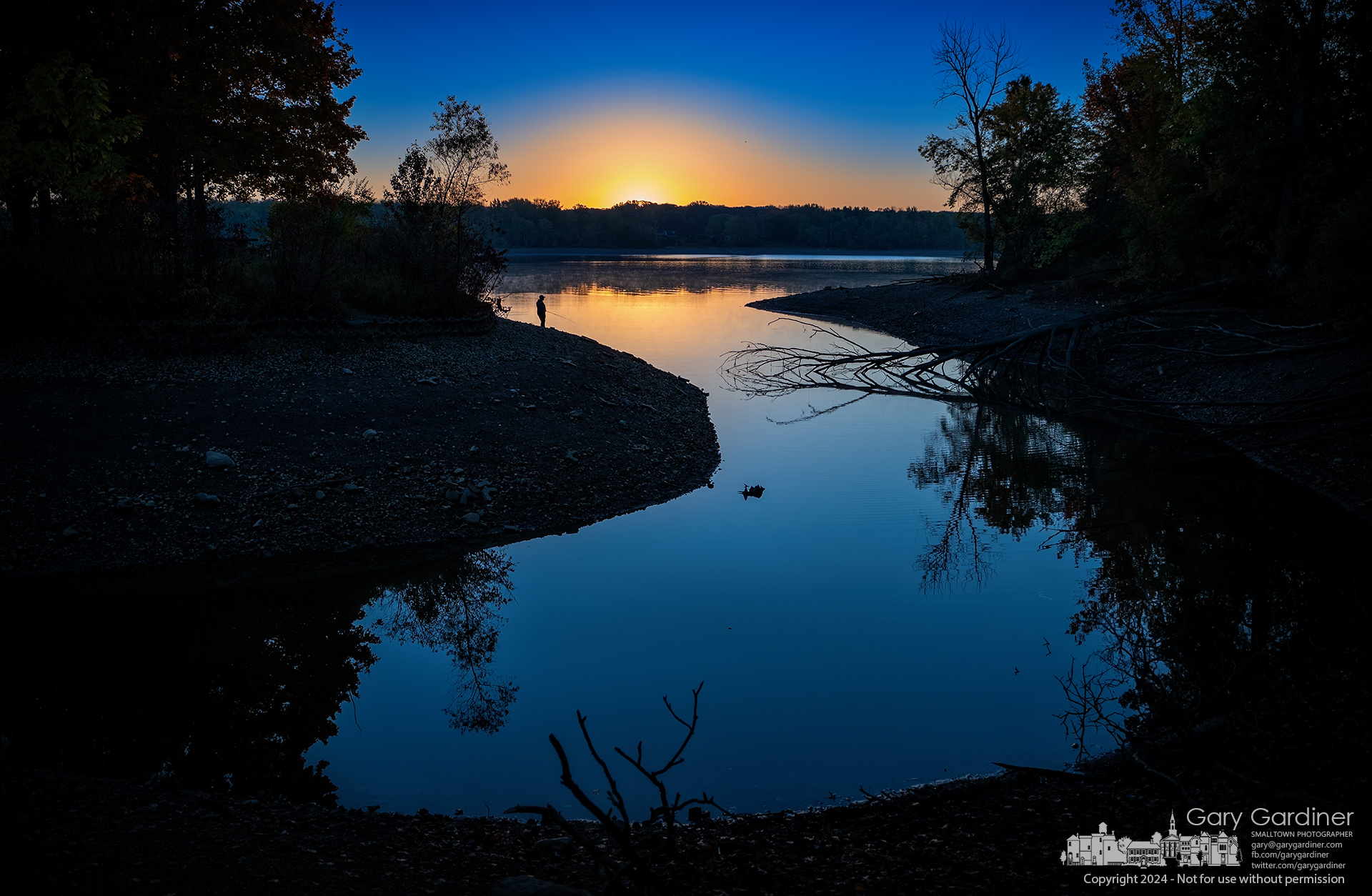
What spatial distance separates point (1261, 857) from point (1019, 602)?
19.1 feet

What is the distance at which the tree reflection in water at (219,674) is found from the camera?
632cm

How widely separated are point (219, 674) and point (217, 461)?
4.81 meters

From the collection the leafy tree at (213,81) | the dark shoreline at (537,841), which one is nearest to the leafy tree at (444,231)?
the leafy tree at (213,81)

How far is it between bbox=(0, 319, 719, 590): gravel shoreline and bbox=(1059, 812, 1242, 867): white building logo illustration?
8544 millimetres

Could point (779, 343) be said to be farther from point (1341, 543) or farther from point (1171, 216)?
point (1341, 543)

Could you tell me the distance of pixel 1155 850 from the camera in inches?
163

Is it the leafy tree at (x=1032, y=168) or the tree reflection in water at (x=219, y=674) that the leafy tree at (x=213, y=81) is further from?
the leafy tree at (x=1032, y=168)

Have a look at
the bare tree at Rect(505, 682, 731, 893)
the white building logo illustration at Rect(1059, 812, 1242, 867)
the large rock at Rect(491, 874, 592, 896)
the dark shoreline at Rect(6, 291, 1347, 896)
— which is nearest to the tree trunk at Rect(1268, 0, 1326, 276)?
the dark shoreline at Rect(6, 291, 1347, 896)

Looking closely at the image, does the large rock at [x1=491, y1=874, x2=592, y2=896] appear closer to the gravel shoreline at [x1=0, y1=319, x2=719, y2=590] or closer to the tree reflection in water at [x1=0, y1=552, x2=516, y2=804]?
the tree reflection in water at [x1=0, y1=552, x2=516, y2=804]

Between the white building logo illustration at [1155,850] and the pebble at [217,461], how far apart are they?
1143cm

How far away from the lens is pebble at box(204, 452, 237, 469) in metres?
11.5

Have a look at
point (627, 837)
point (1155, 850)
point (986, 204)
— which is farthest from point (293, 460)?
point (986, 204)

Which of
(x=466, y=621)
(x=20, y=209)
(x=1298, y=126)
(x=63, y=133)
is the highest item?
(x=1298, y=126)

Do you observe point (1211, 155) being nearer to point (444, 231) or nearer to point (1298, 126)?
point (1298, 126)
